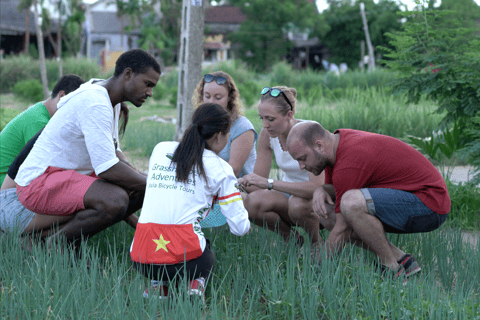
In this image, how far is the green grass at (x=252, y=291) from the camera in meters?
2.32

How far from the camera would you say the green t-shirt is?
3648 millimetres

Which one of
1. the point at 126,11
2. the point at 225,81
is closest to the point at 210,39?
the point at 126,11

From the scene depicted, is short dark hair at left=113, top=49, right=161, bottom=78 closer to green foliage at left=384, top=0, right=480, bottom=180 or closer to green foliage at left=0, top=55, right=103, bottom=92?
green foliage at left=384, top=0, right=480, bottom=180

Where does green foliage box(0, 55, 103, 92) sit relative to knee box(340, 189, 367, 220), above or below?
below

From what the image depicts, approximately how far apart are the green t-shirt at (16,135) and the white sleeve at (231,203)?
1.79 metres

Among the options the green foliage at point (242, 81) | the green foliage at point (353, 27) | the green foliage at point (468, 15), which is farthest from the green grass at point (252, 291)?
the green foliage at point (353, 27)

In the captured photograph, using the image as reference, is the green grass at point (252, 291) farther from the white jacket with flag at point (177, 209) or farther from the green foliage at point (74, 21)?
the green foliage at point (74, 21)

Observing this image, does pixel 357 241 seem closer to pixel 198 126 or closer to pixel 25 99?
pixel 198 126

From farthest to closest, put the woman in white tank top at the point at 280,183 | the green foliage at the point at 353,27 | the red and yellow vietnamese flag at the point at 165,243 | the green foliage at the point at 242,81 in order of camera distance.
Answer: the green foliage at the point at 353,27
the green foliage at the point at 242,81
the woman in white tank top at the point at 280,183
the red and yellow vietnamese flag at the point at 165,243

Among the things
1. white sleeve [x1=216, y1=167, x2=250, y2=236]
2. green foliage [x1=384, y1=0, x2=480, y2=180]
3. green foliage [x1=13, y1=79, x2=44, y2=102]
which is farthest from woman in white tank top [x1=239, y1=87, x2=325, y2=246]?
green foliage [x1=13, y1=79, x2=44, y2=102]

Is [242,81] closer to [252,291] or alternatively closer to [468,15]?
[468,15]

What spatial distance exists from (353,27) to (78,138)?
40.4 metres

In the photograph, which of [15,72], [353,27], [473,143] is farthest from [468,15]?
[353,27]

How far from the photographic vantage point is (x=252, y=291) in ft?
8.69
